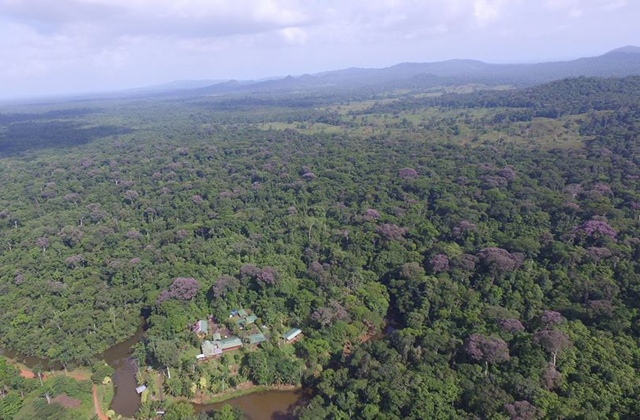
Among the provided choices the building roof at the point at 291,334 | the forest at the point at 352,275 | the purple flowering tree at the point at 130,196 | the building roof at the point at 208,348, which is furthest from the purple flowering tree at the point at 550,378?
the purple flowering tree at the point at 130,196

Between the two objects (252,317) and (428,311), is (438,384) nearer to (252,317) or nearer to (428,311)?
(428,311)

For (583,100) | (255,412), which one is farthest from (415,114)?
(255,412)

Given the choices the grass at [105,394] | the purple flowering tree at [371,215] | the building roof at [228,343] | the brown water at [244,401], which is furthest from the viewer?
the purple flowering tree at [371,215]

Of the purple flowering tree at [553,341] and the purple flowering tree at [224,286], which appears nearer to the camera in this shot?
the purple flowering tree at [553,341]

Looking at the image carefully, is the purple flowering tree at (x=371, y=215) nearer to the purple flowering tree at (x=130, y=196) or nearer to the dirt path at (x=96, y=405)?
the dirt path at (x=96, y=405)

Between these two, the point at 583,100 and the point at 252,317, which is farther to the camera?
the point at 583,100

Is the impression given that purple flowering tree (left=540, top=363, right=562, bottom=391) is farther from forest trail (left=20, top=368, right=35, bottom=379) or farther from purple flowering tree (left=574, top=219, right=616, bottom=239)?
forest trail (left=20, top=368, right=35, bottom=379)

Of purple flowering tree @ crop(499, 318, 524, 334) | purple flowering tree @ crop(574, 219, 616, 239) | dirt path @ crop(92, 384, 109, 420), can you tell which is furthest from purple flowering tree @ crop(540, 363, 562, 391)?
dirt path @ crop(92, 384, 109, 420)
